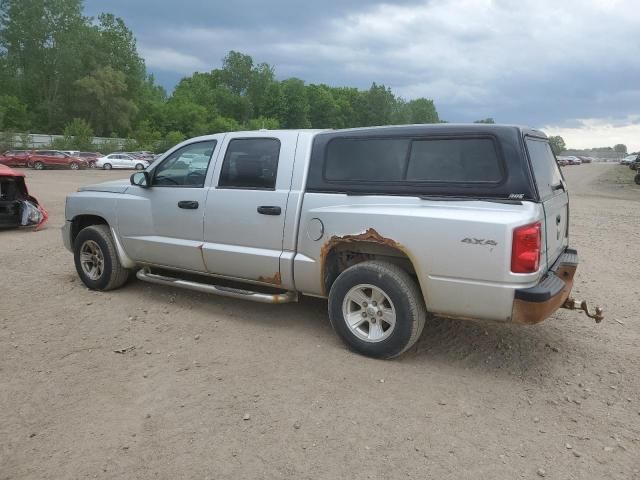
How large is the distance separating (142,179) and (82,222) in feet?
4.05

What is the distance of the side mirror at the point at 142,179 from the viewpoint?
5.40 metres

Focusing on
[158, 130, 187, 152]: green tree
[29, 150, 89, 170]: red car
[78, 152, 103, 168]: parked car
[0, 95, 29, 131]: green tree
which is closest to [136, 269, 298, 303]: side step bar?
[29, 150, 89, 170]: red car

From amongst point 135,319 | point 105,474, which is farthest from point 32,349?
point 105,474

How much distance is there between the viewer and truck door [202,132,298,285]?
179 inches

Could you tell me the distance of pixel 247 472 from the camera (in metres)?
2.77

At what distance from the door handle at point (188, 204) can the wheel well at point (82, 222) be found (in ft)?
4.46

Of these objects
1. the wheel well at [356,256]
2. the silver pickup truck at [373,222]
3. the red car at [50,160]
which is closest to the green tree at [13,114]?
the red car at [50,160]

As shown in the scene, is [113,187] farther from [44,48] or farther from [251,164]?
[44,48]

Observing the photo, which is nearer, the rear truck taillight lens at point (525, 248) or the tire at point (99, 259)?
the rear truck taillight lens at point (525, 248)

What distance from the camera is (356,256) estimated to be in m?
4.39

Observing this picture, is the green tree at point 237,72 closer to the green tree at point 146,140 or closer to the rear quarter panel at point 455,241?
the green tree at point 146,140

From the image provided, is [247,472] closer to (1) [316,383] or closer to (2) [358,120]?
(1) [316,383]

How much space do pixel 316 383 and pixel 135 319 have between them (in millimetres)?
2189

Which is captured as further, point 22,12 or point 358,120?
point 358,120
